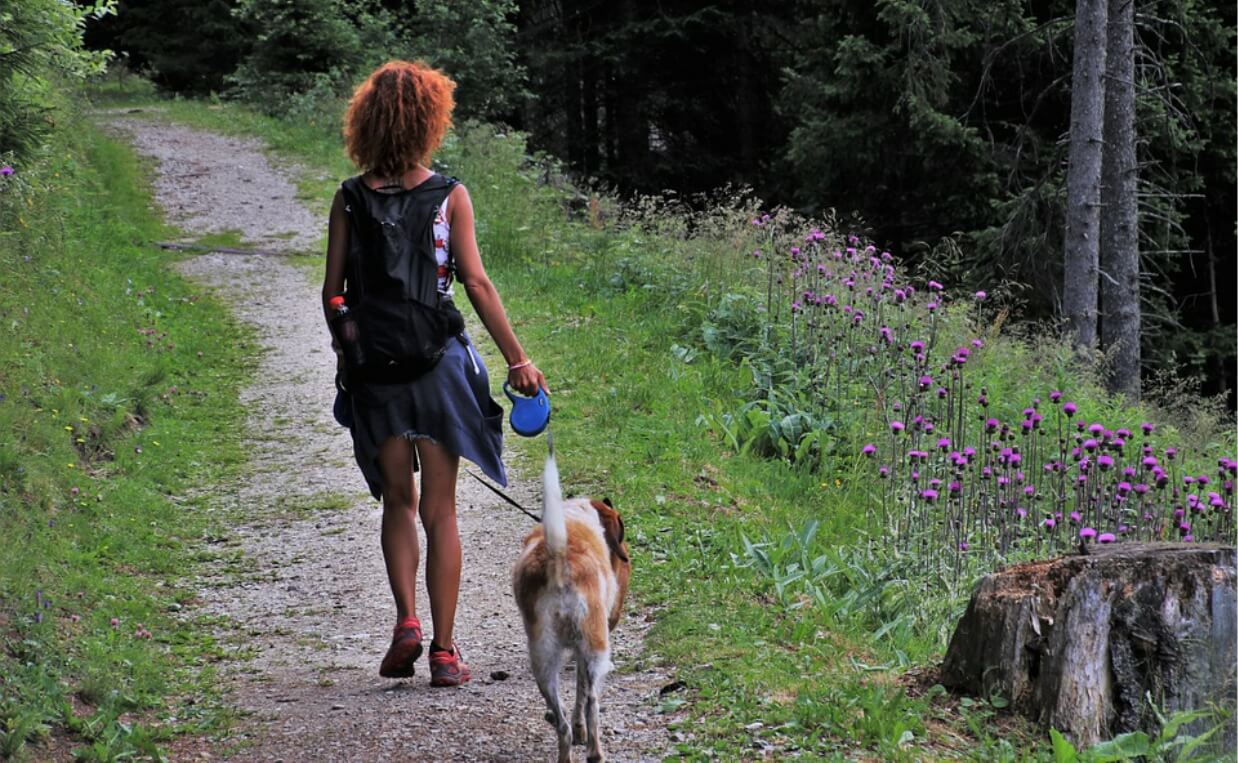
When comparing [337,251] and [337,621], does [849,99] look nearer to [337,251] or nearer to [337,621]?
[337,621]

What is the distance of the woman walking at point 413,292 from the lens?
4402 millimetres

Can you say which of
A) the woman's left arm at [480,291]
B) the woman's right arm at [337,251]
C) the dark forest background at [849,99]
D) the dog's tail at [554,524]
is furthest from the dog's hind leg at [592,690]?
the dark forest background at [849,99]

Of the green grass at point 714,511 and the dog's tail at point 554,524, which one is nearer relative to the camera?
the dog's tail at point 554,524

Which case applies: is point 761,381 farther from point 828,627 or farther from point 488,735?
point 488,735

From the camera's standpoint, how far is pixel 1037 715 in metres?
4.24

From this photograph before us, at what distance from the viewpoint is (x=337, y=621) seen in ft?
19.2

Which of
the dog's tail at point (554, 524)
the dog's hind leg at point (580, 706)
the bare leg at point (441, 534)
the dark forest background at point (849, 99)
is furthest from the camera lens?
the dark forest background at point (849, 99)

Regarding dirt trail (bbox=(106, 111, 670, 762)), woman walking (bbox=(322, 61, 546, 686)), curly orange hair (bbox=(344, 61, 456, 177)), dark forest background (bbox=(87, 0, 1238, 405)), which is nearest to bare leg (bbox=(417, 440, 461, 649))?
woman walking (bbox=(322, 61, 546, 686))

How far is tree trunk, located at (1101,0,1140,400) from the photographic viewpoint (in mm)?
13344

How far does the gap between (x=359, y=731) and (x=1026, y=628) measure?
234cm

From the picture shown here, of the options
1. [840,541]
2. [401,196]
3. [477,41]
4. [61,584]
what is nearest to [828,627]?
[840,541]

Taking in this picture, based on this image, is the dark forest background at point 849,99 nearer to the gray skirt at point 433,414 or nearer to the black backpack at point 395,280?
the gray skirt at point 433,414

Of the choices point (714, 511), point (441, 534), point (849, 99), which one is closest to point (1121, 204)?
point (849, 99)

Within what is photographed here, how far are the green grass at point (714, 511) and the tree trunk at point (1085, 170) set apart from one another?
1.42m
